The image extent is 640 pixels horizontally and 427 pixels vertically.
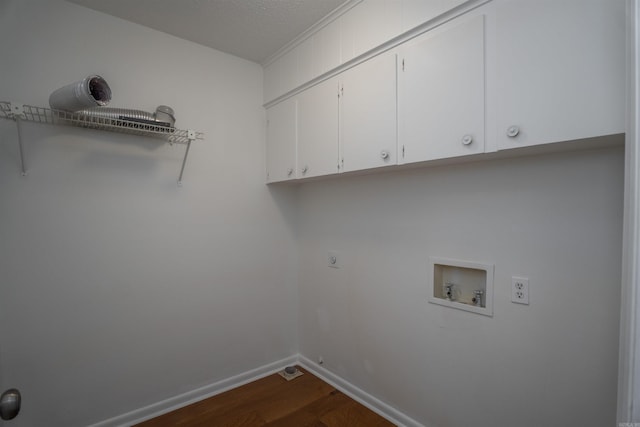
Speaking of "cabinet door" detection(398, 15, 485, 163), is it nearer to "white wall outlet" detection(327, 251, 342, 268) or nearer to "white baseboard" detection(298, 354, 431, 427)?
"white wall outlet" detection(327, 251, 342, 268)

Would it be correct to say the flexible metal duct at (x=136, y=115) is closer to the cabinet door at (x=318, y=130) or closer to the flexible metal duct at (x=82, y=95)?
the flexible metal duct at (x=82, y=95)

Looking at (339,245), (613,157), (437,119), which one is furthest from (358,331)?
(613,157)

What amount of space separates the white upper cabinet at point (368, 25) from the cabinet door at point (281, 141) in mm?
604

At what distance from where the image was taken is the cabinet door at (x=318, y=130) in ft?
6.39

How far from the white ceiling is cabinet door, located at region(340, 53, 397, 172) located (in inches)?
18.5

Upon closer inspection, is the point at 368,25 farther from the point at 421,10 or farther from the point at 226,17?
the point at 226,17

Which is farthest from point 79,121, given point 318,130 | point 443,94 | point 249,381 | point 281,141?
point 249,381

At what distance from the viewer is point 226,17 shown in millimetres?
1905

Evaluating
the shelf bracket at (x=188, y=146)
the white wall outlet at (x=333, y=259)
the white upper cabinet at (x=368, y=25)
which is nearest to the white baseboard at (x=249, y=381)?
the white wall outlet at (x=333, y=259)

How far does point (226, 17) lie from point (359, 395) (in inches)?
102

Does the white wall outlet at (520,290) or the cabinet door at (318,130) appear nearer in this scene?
the white wall outlet at (520,290)

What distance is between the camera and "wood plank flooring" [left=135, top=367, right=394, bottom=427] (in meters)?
1.96

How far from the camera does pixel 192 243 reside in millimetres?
2211

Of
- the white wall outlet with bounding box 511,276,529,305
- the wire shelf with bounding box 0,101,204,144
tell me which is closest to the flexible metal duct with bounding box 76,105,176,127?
the wire shelf with bounding box 0,101,204,144
